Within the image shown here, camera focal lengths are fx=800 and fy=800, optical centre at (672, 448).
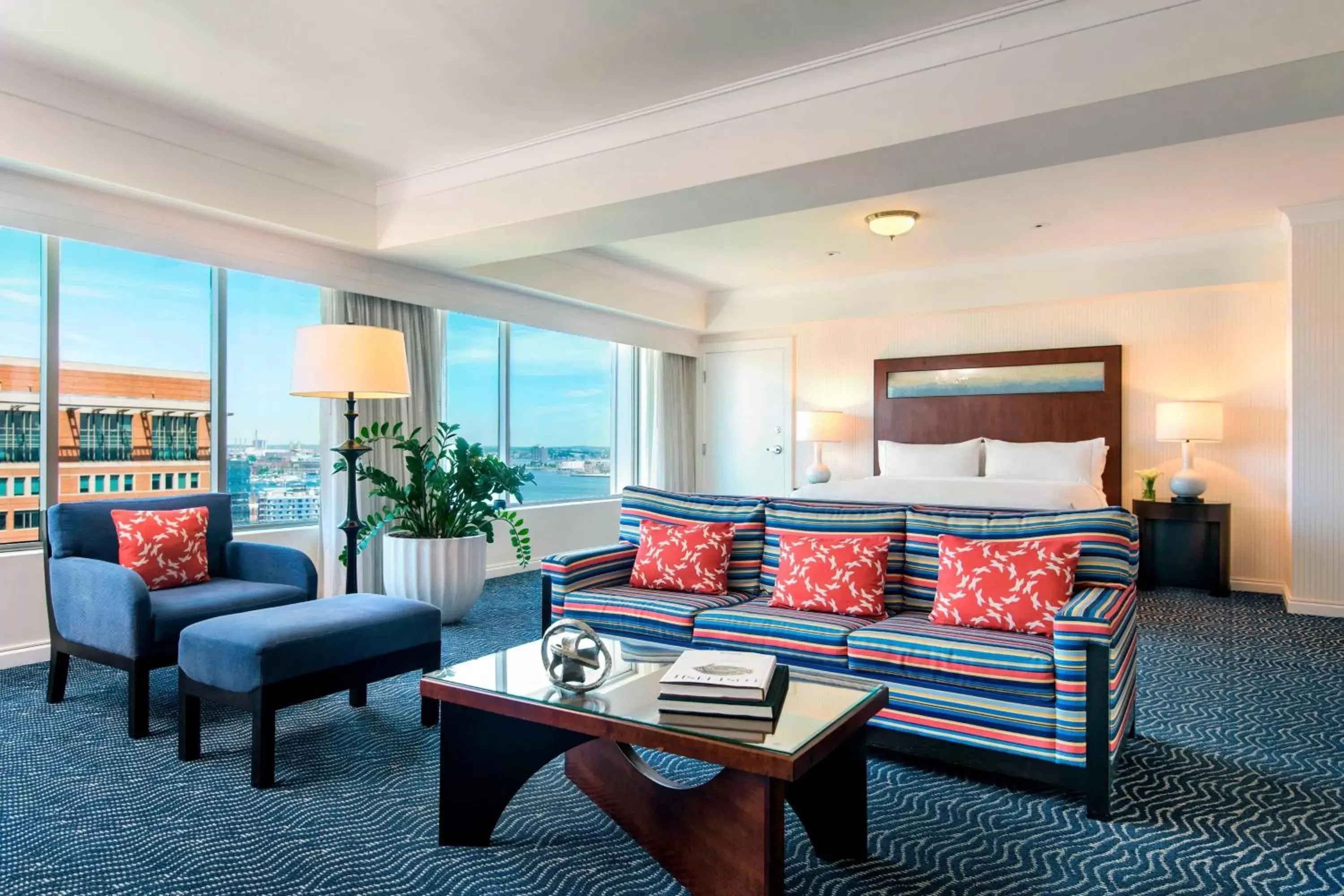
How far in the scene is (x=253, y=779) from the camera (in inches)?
94.3

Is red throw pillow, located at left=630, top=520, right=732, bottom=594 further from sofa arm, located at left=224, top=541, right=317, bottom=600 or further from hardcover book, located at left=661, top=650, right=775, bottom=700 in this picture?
sofa arm, located at left=224, top=541, right=317, bottom=600

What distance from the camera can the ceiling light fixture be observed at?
520 centimetres

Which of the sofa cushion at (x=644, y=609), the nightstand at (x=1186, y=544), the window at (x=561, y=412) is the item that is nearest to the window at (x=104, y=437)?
the sofa cushion at (x=644, y=609)

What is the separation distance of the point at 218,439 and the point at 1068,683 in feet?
14.4

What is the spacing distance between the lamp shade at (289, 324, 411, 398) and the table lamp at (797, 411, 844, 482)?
14.7ft

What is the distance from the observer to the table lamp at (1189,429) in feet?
18.0

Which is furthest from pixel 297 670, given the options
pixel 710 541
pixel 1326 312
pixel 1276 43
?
pixel 1326 312

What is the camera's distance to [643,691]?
2.01 metres

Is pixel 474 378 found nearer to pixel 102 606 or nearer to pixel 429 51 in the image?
pixel 429 51

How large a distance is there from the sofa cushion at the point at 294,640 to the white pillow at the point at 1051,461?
4801 mm

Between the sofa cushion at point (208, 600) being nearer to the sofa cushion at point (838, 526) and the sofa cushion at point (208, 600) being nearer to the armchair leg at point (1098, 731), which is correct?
the sofa cushion at point (838, 526)

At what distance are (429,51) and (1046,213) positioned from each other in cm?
401

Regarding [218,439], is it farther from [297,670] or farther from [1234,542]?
[1234,542]

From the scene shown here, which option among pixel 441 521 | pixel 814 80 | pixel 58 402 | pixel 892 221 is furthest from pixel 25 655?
pixel 892 221
